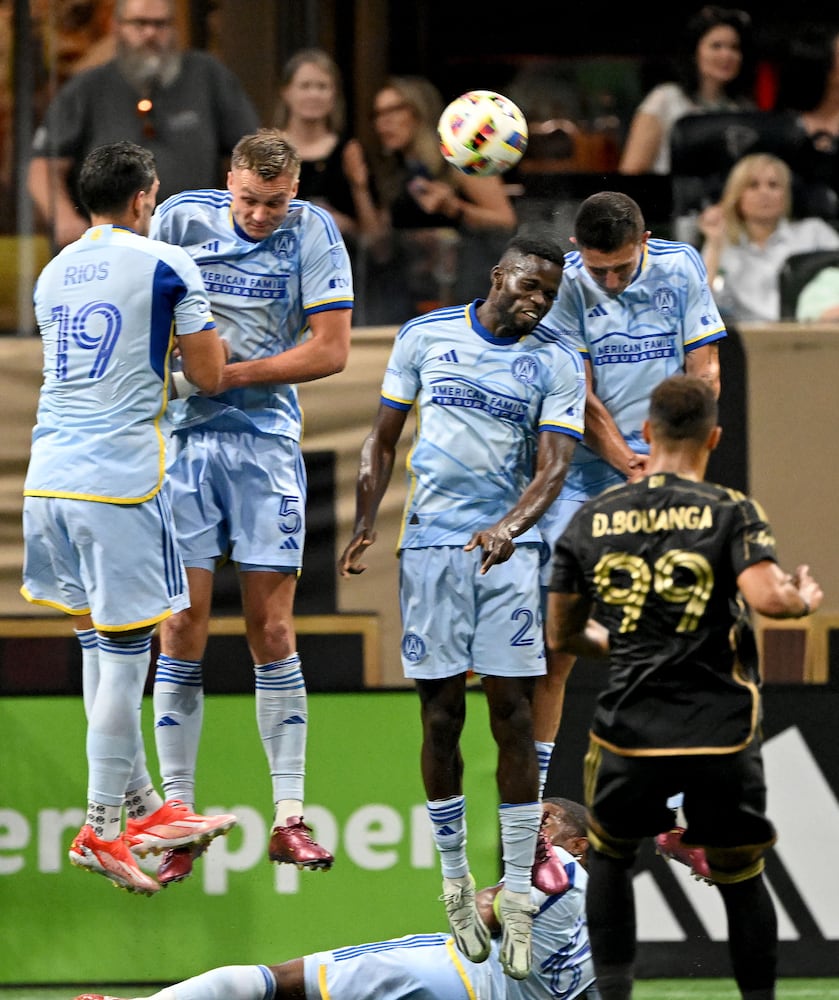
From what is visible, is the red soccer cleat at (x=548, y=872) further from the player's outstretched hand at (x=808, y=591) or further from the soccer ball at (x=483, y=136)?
the soccer ball at (x=483, y=136)

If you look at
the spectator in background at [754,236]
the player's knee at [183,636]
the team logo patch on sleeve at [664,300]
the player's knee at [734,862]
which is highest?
the spectator in background at [754,236]

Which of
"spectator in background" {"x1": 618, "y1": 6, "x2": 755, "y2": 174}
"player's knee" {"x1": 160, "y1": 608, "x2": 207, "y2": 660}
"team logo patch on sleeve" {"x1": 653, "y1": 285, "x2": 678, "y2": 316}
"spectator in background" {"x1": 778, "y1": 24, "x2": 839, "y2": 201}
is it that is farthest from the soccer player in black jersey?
"spectator in background" {"x1": 618, "y1": 6, "x2": 755, "y2": 174}

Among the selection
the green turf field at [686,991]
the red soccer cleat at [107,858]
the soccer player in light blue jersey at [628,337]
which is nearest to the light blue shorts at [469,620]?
the soccer player in light blue jersey at [628,337]

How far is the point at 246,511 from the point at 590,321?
4.83 ft

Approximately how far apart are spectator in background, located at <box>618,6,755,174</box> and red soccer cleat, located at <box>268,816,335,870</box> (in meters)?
4.55

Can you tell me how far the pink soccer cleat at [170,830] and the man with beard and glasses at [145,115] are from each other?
9.64ft

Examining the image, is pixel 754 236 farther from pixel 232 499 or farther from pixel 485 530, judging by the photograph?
pixel 232 499

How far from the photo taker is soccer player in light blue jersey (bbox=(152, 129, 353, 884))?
22.2 feet

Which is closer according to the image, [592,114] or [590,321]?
[590,321]

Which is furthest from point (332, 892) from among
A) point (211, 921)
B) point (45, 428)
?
point (45, 428)

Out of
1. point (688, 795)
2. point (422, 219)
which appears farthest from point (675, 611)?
point (422, 219)

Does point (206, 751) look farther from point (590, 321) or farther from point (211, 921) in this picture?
point (590, 321)

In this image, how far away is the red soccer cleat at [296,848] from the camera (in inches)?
262

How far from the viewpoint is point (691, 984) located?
8469 millimetres
